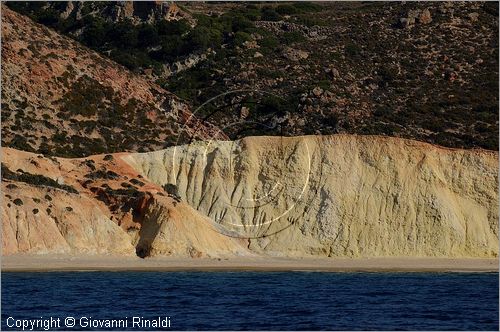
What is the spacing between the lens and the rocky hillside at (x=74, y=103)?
9269cm

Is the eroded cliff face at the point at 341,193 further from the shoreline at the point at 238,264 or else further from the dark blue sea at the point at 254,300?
the dark blue sea at the point at 254,300

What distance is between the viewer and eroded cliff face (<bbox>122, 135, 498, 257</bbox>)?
A: 7838 centimetres

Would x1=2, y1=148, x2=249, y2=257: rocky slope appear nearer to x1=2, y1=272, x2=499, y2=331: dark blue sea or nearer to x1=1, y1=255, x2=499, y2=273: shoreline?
x1=1, y1=255, x2=499, y2=273: shoreline

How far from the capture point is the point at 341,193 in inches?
3135

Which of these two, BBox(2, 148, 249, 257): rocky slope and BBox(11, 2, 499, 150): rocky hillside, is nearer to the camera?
BBox(2, 148, 249, 257): rocky slope

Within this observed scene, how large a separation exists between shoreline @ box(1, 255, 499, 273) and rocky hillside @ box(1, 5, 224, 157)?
18743mm

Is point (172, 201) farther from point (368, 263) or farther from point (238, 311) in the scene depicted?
point (238, 311)

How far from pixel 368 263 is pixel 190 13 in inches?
2805

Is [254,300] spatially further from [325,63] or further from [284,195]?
[325,63]

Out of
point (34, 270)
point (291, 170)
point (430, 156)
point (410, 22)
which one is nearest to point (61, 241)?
point (34, 270)

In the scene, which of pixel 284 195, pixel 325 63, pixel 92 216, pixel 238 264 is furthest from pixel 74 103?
pixel 325 63

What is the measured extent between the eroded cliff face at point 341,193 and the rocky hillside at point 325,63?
2638 centimetres

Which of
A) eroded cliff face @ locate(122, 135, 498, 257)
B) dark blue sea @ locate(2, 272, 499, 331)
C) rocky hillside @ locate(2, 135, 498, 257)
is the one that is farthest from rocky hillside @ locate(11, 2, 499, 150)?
dark blue sea @ locate(2, 272, 499, 331)

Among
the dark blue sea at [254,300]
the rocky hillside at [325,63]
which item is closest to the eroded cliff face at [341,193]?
the dark blue sea at [254,300]
